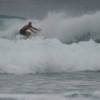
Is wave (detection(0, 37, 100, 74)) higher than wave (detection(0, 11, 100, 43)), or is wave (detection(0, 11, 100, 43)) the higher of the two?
wave (detection(0, 11, 100, 43))

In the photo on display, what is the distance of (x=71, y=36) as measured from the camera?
78.5ft

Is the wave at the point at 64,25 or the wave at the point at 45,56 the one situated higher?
the wave at the point at 64,25

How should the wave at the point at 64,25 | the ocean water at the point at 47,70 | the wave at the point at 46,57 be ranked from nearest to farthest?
the ocean water at the point at 47,70
the wave at the point at 46,57
the wave at the point at 64,25

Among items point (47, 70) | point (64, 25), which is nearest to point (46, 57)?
point (47, 70)

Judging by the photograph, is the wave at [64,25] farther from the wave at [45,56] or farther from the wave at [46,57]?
the wave at [46,57]

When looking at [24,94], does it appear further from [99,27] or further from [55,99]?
[99,27]

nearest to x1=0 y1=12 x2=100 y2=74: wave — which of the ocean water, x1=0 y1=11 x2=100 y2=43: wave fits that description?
the ocean water

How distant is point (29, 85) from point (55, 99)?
2.26 meters

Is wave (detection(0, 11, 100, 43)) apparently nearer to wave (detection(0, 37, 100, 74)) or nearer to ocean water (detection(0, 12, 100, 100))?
ocean water (detection(0, 12, 100, 100))

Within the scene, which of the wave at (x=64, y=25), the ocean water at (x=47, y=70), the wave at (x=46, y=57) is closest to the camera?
the ocean water at (x=47, y=70)

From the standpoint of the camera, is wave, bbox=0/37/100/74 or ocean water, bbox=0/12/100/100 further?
wave, bbox=0/37/100/74

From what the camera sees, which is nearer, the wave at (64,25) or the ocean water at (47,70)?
the ocean water at (47,70)

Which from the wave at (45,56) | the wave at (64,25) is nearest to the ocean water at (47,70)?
the wave at (45,56)

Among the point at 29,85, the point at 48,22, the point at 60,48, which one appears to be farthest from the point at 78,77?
the point at 48,22
